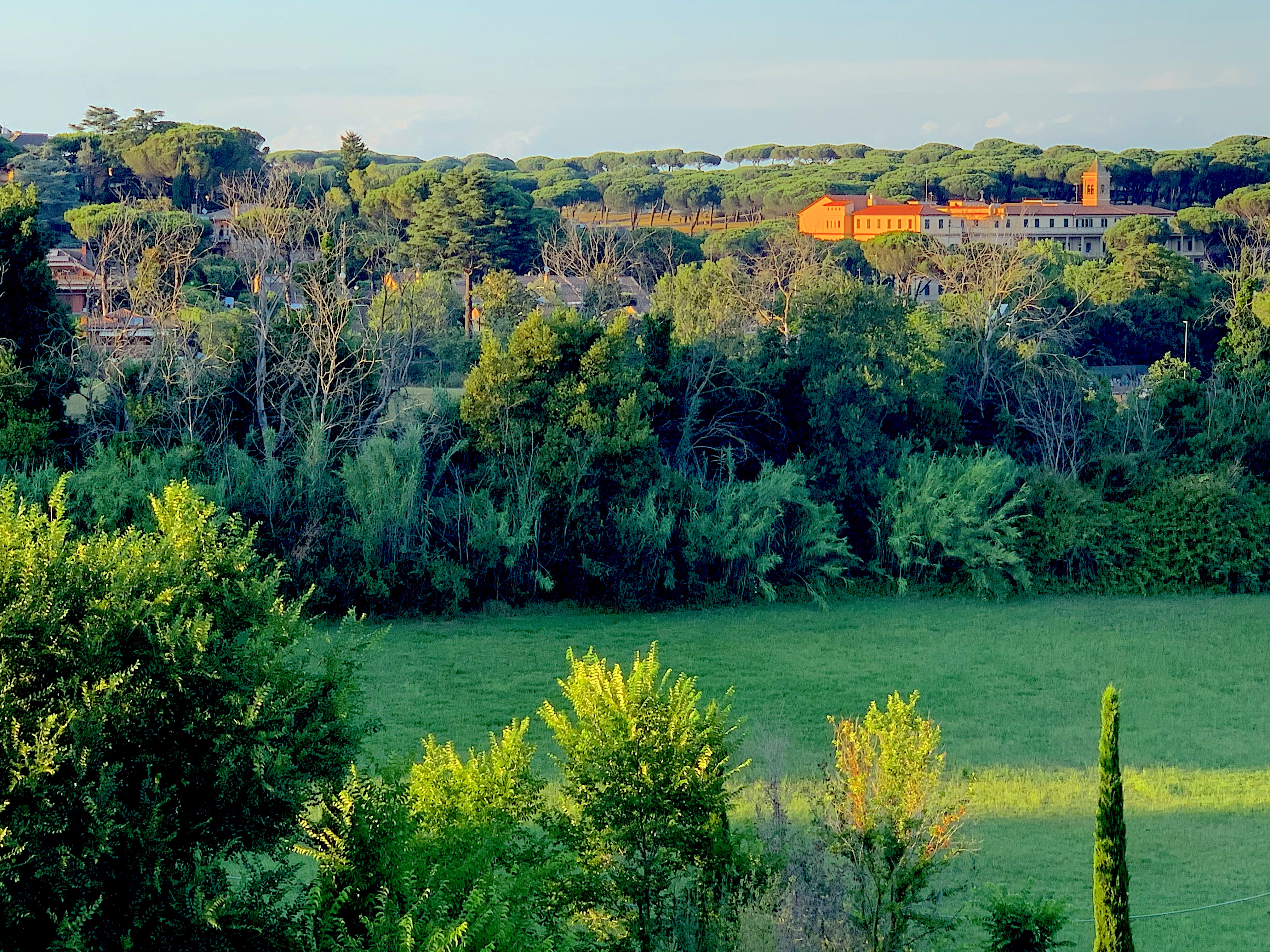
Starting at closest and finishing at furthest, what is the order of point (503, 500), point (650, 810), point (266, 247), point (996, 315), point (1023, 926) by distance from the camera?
point (1023, 926), point (650, 810), point (503, 500), point (266, 247), point (996, 315)

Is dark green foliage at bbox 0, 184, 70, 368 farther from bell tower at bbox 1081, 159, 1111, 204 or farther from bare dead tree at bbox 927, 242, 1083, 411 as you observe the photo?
bell tower at bbox 1081, 159, 1111, 204

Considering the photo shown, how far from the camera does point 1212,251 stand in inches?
2231

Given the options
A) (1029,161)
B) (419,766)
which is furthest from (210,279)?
(1029,161)

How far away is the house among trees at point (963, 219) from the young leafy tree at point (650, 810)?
1955 inches

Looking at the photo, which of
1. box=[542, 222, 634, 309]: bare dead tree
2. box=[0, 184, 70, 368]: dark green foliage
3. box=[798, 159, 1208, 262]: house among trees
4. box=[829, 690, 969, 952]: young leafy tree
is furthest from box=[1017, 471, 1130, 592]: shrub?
box=[798, 159, 1208, 262]: house among trees

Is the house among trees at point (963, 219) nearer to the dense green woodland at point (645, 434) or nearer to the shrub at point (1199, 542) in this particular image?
the dense green woodland at point (645, 434)

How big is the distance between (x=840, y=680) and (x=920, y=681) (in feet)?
3.69

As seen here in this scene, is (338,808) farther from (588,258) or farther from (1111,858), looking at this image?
(588,258)

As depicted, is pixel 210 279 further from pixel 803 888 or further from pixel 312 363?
pixel 803 888

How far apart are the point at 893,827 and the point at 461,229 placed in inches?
1361

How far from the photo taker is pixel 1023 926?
944cm

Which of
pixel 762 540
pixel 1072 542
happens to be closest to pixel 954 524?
pixel 1072 542

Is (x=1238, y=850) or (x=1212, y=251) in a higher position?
(x=1212, y=251)

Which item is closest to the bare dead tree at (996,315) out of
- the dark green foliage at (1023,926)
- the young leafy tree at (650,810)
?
the young leafy tree at (650,810)
